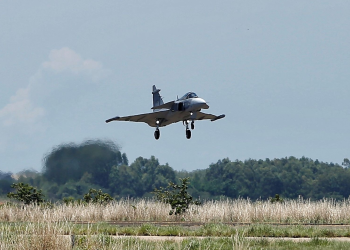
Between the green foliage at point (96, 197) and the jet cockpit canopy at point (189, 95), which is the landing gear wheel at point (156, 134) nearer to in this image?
the jet cockpit canopy at point (189, 95)

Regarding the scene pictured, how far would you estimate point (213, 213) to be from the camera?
28.8 metres

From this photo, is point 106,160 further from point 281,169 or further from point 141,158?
point 281,169

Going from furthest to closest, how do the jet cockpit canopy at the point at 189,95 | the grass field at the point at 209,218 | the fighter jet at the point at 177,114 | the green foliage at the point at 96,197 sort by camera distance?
the green foliage at the point at 96,197
the jet cockpit canopy at the point at 189,95
the fighter jet at the point at 177,114
the grass field at the point at 209,218

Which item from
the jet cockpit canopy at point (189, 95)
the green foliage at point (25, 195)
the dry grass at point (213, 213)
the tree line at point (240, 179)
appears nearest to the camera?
the dry grass at point (213, 213)

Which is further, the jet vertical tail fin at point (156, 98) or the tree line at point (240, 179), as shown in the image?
the tree line at point (240, 179)

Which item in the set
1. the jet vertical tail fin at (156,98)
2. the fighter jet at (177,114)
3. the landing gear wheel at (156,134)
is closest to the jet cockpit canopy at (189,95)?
the fighter jet at (177,114)

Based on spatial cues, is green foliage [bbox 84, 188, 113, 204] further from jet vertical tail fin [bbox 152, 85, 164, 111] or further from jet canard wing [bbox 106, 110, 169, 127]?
jet vertical tail fin [bbox 152, 85, 164, 111]

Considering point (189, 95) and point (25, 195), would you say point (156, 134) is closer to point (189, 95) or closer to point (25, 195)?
point (189, 95)

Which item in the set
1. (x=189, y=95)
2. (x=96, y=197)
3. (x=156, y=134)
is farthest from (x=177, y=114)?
(x=96, y=197)

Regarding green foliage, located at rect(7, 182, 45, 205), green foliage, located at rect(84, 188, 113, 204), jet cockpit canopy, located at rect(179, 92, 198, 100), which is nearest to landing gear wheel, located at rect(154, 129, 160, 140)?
jet cockpit canopy, located at rect(179, 92, 198, 100)

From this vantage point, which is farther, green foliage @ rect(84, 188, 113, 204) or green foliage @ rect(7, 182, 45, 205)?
green foliage @ rect(7, 182, 45, 205)

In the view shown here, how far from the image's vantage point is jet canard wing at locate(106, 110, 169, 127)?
31.7m

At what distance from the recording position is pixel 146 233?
761 inches

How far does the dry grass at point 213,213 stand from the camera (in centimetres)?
2741
